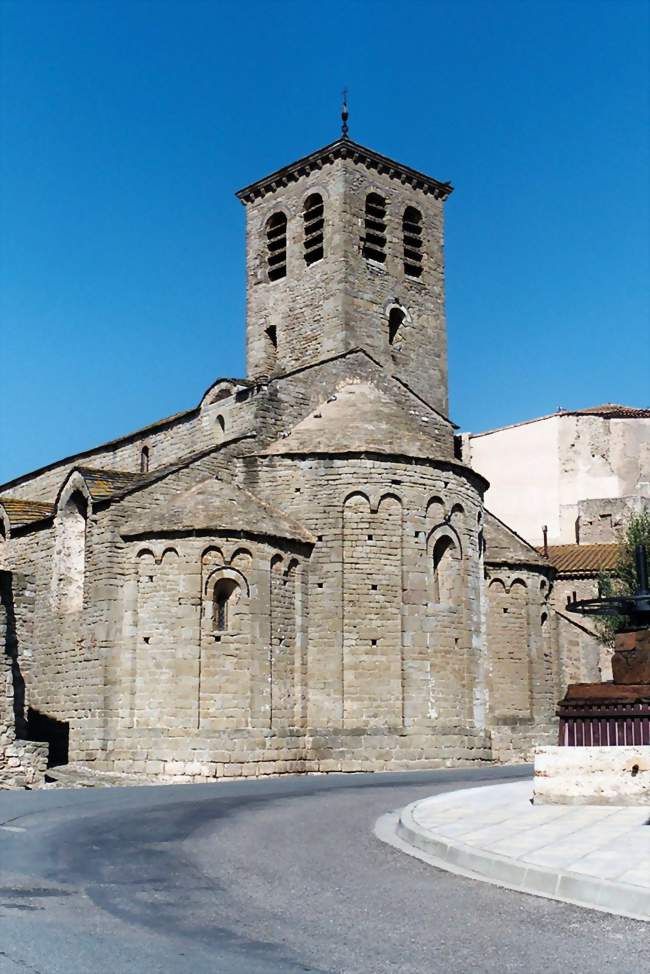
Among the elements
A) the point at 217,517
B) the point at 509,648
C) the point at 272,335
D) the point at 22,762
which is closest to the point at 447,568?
the point at 509,648

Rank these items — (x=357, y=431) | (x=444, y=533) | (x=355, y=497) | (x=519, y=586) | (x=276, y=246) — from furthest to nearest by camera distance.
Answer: (x=276, y=246)
(x=519, y=586)
(x=357, y=431)
(x=444, y=533)
(x=355, y=497)

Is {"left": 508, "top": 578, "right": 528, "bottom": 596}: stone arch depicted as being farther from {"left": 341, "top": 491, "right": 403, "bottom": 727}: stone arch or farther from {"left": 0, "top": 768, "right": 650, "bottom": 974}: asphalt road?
{"left": 0, "top": 768, "right": 650, "bottom": 974}: asphalt road

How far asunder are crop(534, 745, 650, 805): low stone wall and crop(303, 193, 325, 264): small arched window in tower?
2178 centimetres

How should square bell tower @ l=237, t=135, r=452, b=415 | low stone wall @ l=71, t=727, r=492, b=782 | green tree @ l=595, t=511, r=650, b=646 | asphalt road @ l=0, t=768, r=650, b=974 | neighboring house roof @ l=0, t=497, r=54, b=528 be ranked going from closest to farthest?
asphalt road @ l=0, t=768, r=650, b=974 → low stone wall @ l=71, t=727, r=492, b=782 → neighboring house roof @ l=0, t=497, r=54, b=528 → square bell tower @ l=237, t=135, r=452, b=415 → green tree @ l=595, t=511, r=650, b=646

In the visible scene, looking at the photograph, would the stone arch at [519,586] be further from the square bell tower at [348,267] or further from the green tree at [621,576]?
the square bell tower at [348,267]

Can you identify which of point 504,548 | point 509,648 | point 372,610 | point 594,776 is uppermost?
point 504,548

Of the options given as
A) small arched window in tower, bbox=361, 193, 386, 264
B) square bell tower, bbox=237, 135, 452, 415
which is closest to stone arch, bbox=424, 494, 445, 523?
square bell tower, bbox=237, 135, 452, 415

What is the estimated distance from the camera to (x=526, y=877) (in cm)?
719

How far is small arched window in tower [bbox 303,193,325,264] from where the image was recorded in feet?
102

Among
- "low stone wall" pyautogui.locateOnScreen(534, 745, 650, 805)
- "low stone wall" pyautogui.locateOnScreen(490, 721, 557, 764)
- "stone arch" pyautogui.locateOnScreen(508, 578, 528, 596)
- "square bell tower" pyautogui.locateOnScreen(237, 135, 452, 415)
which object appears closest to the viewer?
"low stone wall" pyautogui.locateOnScreen(534, 745, 650, 805)

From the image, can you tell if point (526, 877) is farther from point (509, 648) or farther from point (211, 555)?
point (509, 648)

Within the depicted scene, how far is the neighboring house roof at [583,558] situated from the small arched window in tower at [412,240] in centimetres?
1226

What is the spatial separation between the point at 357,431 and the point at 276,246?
10718mm

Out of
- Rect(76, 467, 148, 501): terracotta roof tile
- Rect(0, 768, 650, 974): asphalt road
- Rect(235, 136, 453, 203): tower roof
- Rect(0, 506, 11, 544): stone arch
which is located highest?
Rect(235, 136, 453, 203): tower roof
